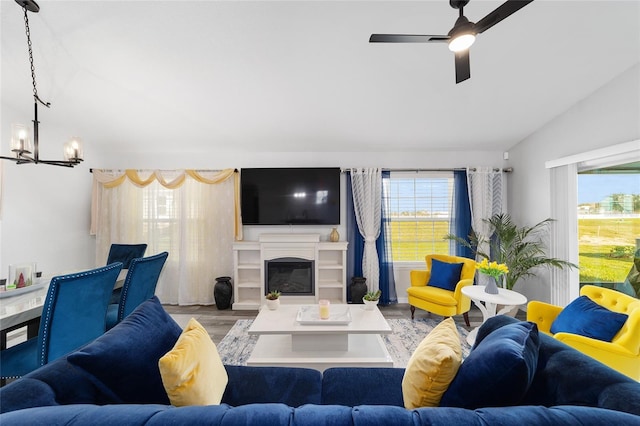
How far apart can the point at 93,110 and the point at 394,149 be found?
3.91 meters

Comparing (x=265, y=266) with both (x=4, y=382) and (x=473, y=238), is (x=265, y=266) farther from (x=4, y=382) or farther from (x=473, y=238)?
(x=473, y=238)

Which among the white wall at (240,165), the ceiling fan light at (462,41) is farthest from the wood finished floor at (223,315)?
the ceiling fan light at (462,41)

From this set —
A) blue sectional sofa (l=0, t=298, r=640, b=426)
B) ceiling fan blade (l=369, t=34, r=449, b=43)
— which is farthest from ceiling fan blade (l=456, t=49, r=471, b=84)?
blue sectional sofa (l=0, t=298, r=640, b=426)

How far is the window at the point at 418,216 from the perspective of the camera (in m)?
4.25

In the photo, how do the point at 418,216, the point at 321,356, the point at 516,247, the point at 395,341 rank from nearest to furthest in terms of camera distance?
the point at 321,356, the point at 395,341, the point at 516,247, the point at 418,216

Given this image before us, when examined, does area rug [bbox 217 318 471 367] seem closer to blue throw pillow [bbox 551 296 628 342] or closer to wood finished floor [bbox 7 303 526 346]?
wood finished floor [bbox 7 303 526 346]

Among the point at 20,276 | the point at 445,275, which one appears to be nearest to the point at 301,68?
the point at 445,275

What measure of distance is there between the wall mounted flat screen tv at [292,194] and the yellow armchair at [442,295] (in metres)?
1.48

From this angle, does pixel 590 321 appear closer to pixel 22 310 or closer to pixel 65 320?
pixel 65 320

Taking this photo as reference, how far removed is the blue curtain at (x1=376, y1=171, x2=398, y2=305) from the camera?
13.5 ft

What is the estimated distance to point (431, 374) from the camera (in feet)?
3.50

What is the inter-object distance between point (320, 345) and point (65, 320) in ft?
5.70

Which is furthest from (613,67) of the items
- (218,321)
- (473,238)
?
(218,321)

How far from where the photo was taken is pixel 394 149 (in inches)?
164
